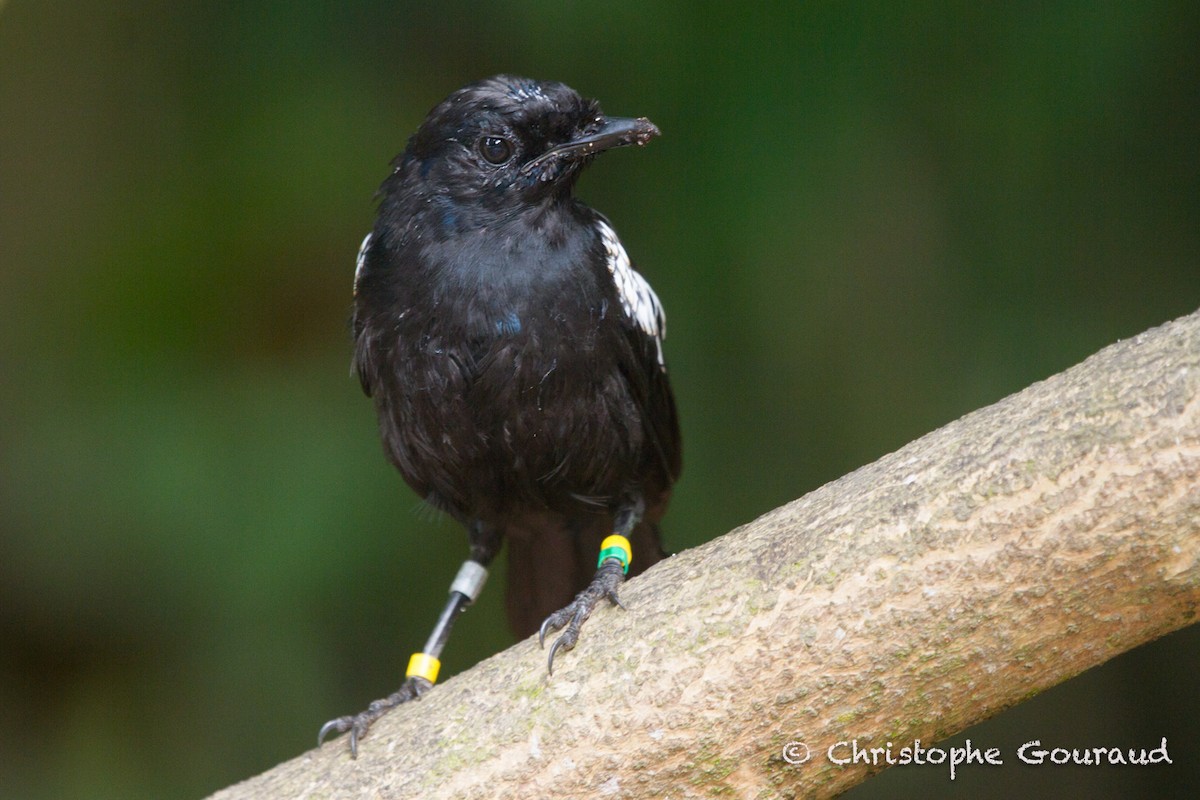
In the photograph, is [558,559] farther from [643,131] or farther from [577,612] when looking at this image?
[643,131]

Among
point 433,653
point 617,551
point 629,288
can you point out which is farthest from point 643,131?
point 433,653

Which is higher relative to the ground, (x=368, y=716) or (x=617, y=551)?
(x=617, y=551)

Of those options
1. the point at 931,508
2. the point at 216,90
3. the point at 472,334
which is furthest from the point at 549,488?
the point at 216,90

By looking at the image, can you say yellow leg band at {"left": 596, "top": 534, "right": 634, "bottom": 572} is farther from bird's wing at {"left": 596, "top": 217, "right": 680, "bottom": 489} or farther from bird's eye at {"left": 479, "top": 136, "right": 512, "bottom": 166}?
bird's eye at {"left": 479, "top": 136, "right": 512, "bottom": 166}

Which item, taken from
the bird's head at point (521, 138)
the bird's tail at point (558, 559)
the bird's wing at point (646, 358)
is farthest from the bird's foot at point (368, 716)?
the bird's head at point (521, 138)

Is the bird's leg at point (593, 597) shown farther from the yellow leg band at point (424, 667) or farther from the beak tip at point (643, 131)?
the beak tip at point (643, 131)

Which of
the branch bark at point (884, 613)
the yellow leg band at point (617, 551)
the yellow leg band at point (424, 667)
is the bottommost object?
the branch bark at point (884, 613)
